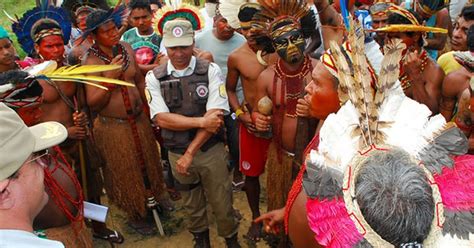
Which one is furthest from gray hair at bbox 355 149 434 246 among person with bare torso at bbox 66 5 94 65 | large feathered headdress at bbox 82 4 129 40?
person with bare torso at bbox 66 5 94 65

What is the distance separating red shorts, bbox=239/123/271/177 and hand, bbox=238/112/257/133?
10 cm

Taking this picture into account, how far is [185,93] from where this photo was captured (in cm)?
370

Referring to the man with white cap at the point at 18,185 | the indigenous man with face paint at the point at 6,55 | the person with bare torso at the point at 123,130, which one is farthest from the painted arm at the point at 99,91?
the man with white cap at the point at 18,185

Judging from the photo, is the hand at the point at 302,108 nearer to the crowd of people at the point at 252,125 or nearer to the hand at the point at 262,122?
the crowd of people at the point at 252,125

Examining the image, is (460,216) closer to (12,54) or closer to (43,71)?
(43,71)

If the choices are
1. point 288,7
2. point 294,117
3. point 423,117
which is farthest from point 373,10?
point 423,117

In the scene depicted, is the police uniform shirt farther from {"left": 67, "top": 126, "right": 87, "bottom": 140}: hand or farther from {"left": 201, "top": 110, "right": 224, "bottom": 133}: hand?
{"left": 67, "top": 126, "right": 87, "bottom": 140}: hand

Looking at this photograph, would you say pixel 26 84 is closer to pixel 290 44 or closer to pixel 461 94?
pixel 290 44

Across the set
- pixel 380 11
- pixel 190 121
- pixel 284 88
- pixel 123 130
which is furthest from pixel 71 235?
pixel 380 11

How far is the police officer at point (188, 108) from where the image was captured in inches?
143

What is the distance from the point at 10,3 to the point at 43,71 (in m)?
16.1

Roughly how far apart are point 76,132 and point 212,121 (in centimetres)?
136

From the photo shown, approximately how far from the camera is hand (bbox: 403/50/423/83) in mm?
3518

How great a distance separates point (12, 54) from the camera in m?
4.37
